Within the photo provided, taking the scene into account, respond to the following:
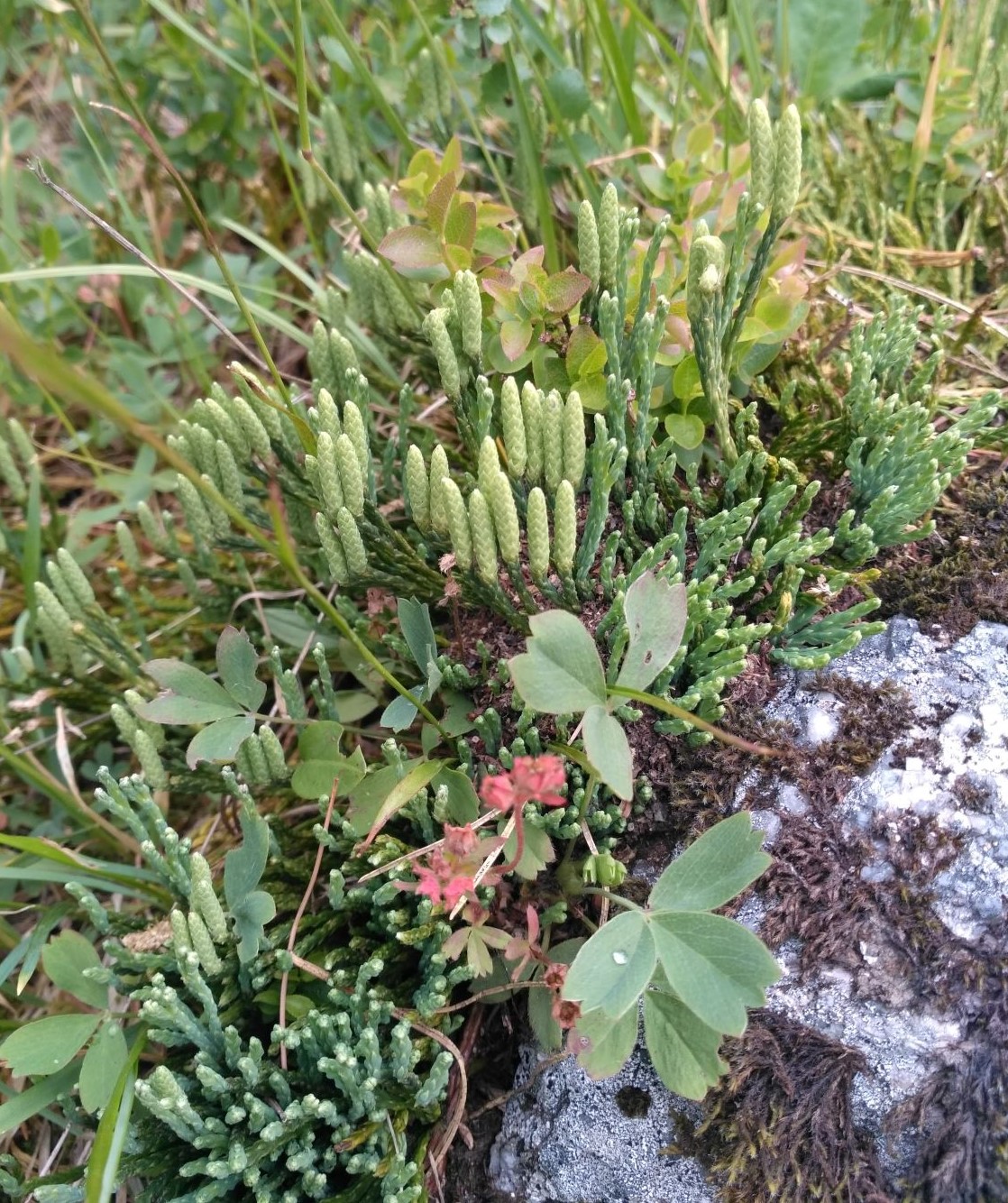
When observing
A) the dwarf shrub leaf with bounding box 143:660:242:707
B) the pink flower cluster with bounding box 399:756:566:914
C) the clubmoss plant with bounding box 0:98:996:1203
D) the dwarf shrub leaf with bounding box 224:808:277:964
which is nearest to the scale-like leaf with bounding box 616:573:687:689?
the clubmoss plant with bounding box 0:98:996:1203

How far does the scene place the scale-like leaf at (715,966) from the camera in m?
1.34

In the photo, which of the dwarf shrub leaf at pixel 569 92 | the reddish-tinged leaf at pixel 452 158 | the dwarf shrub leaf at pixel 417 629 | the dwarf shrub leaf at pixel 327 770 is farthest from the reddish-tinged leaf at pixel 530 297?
the dwarf shrub leaf at pixel 327 770

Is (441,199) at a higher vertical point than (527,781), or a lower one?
higher

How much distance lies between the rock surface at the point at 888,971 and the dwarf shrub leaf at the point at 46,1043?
0.73 m

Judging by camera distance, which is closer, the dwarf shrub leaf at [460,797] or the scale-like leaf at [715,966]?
the scale-like leaf at [715,966]

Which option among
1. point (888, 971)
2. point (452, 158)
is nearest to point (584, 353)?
point (452, 158)

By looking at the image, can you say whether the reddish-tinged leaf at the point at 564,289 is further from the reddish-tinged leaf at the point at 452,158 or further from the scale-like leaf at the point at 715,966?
the scale-like leaf at the point at 715,966

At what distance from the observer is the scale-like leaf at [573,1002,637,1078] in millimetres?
1444

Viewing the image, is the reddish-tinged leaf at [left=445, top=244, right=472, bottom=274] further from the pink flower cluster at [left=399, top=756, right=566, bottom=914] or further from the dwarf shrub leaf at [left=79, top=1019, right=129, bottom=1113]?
the dwarf shrub leaf at [left=79, top=1019, right=129, bottom=1113]

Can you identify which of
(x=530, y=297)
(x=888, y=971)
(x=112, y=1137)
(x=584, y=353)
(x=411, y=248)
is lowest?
(x=888, y=971)

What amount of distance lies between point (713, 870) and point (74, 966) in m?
1.12

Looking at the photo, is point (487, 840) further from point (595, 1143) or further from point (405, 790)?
point (595, 1143)

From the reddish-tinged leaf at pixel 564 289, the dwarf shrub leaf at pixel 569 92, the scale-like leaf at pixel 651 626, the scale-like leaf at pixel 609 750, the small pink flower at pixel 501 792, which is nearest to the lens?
the small pink flower at pixel 501 792

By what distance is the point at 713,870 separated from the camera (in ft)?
4.78
